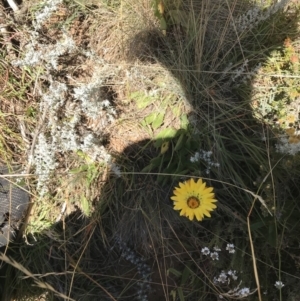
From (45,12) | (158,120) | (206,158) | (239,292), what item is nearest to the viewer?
(239,292)

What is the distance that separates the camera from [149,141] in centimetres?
176

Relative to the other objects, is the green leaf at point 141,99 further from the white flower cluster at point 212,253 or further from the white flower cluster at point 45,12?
the white flower cluster at point 212,253

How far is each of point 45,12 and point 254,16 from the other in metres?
0.87

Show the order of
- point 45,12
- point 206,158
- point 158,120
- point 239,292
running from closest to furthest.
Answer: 1. point 239,292
2. point 206,158
3. point 158,120
4. point 45,12

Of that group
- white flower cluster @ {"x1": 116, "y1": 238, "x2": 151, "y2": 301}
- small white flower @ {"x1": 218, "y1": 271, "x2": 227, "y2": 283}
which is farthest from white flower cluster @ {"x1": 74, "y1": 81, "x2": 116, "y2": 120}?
small white flower @ {"x1": 218, "y1": 271, "x2": 227, "y2": 283}

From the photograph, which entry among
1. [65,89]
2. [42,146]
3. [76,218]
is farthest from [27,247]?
[65,89]

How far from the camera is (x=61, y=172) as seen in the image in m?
1.84

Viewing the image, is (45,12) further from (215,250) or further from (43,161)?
(215,250)

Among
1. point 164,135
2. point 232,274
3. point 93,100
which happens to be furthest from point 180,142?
point 232,274

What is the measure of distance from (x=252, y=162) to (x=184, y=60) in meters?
0.49

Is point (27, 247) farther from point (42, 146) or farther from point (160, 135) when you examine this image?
point (160, 135)

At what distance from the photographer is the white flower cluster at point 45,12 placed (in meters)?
1.85

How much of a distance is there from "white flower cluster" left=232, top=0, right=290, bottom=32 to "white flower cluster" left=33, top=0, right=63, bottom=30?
77 cm

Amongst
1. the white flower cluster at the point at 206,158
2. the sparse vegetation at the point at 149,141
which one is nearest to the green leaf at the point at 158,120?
the sparse vegetation at the point at 149,141
